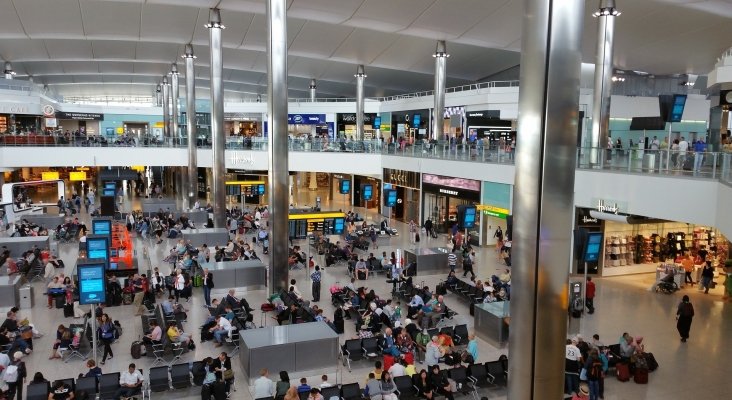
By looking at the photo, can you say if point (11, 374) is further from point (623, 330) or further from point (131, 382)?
point (623, 330)

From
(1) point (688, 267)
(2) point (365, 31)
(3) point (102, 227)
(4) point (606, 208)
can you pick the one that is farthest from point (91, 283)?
(2) point (365, 31)

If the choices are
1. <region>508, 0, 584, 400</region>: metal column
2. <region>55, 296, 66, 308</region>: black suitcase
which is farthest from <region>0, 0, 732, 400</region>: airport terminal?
<region>55, 296, 66, 308</region>: black suitcase

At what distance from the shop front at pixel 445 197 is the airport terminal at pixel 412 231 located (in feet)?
0.57

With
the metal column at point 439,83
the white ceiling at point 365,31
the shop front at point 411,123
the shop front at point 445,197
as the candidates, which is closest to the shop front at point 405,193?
the shop front at point 445,197

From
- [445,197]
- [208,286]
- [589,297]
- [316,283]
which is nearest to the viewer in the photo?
[589,297]

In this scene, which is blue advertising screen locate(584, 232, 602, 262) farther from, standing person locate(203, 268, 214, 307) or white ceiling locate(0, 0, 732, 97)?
white ceiling locate(0, 0, 732, 97)

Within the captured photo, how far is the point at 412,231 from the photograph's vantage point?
88.5ft

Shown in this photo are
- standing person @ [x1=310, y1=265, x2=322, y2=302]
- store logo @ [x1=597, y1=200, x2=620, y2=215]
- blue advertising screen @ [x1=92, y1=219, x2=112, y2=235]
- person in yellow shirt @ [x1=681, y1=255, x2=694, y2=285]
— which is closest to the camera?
store logo @ [x1=597, y1=200, x2=620, y2=215]

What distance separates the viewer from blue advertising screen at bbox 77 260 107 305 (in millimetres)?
11523

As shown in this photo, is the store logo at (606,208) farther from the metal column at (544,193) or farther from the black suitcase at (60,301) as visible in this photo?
the black suitcase at (60,301)

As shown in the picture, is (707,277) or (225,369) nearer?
(225,369)

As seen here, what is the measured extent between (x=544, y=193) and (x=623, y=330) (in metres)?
9.72

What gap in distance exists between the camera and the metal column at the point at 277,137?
17.9 meters

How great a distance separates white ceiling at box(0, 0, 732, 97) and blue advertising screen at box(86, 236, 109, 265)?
14.0 metres
